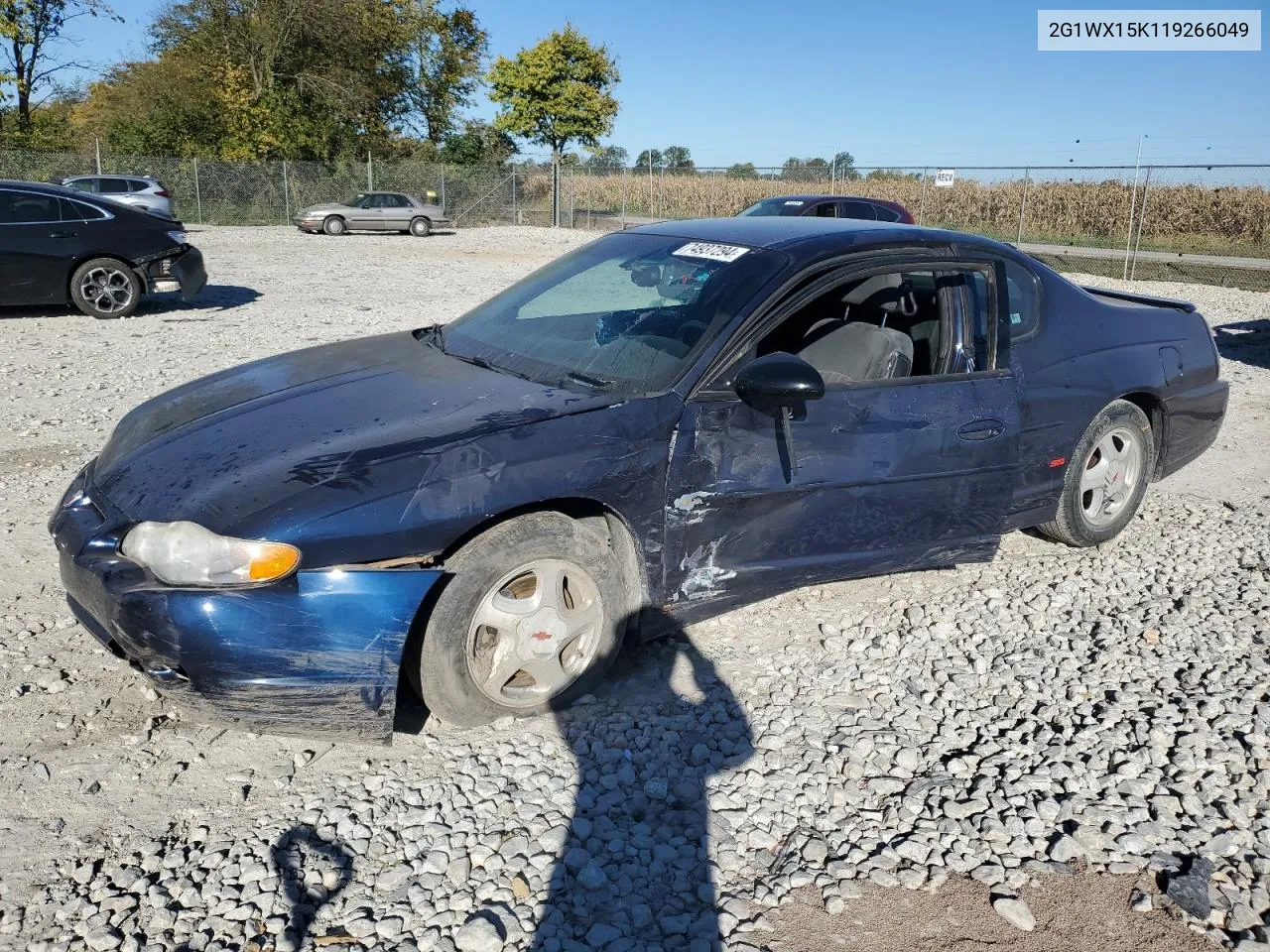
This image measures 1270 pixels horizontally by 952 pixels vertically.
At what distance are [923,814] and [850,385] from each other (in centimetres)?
153

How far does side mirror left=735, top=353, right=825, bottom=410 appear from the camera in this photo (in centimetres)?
329

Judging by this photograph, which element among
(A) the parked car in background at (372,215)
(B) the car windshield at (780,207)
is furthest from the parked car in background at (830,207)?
(A) the parked car in background at (372,215)

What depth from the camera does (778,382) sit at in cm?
329

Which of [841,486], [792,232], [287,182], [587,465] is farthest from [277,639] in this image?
[287,182]

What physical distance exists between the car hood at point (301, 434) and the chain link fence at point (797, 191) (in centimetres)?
1924

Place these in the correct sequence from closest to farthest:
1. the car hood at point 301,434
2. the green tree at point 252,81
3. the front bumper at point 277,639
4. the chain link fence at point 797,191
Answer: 1. the front bumper at point 277,639
2. the car hood at point 301,434
3. the chain link fence at point 797,191
4. the green tree at point 252,81

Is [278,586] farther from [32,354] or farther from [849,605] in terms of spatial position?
[32,354]

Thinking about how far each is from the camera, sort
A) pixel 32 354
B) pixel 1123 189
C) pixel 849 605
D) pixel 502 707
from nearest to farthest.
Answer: pixel 502 707 < pixel 849 605 < pixel 32 354 < pixel 1123 189

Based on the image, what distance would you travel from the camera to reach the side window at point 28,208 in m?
10.4

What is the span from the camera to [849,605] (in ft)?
13.9

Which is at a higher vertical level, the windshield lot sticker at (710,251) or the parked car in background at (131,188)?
the parked car in background at (131,188)

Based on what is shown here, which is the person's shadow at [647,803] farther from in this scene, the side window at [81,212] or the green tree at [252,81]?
the green tree at [252,81]

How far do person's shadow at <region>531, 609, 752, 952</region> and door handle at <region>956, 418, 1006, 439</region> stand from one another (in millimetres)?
1339

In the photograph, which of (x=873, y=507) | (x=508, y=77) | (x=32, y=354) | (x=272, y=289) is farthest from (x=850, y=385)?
(x=508, y=77)
